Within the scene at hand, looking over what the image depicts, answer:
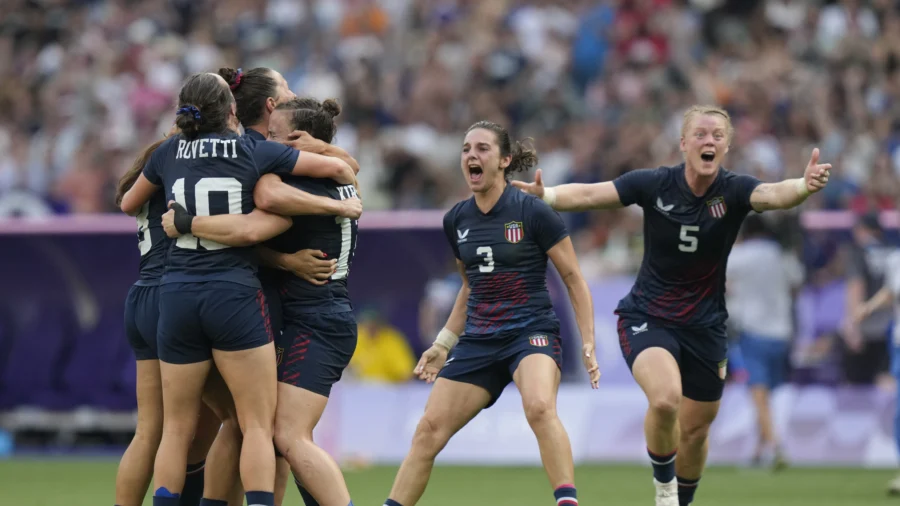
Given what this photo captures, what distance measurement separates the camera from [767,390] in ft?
46.9

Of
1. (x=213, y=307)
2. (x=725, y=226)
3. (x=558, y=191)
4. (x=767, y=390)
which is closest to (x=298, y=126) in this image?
(x=213, y=307)

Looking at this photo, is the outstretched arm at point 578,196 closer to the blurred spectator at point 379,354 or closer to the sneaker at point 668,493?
the sneaker at point 668,493

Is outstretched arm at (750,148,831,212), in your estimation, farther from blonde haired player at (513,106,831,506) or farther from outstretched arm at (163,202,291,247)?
outstretched arm at (163,202,291,247)

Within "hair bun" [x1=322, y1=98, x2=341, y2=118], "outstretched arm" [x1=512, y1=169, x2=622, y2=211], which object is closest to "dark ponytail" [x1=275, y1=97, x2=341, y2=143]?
"hair bun" [x1=322, y1=98, x2=341, y2=118]

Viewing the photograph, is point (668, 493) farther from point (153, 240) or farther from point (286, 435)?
point (153, 240)

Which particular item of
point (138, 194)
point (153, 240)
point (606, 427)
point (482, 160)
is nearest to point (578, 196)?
point (482, 160)

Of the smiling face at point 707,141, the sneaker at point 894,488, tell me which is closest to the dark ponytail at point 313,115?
the smiling face at point 707,141

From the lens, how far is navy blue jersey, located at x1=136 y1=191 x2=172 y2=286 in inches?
315

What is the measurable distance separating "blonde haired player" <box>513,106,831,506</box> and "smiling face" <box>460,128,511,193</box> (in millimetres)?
411

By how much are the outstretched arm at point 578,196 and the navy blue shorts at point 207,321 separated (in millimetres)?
2244

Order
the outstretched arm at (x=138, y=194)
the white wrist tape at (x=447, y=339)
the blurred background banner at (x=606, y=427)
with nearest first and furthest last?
the outstretched arm at (x=138, y=194) → the white wrist tape at (x=447, y=339) → the blurred background banner at (x=606, y=427)

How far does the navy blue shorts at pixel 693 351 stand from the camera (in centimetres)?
895

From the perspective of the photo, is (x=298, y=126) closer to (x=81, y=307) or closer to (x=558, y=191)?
(x=558, y=191)

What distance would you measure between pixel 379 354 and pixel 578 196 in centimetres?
793
